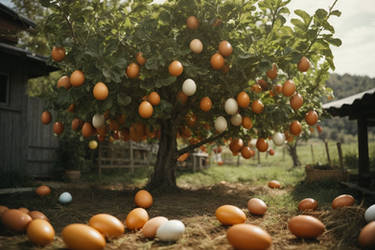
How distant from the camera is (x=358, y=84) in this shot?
4900 cm

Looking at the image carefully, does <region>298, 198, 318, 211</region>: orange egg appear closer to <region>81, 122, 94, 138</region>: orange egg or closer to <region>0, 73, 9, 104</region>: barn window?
<region>81, 122, 94, 138</region>: orange egg

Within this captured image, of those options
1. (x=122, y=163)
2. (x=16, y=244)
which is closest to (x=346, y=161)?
(x=122, y=163)

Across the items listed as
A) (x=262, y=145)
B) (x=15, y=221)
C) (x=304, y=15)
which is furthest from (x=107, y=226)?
(x=304, y=15)

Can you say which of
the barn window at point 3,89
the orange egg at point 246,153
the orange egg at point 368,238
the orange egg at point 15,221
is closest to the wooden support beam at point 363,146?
the orange egg at point 246,153

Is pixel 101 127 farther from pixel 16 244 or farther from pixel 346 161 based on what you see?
pixel 346 161

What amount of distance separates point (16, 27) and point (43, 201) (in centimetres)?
598

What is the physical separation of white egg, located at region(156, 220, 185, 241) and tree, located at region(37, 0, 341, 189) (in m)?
1.86

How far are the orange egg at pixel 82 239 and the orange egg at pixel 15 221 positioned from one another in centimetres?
88

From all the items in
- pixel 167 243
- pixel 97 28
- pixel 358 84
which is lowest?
pixel 167 243

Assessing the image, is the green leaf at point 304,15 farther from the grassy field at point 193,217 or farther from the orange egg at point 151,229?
the orange egg at point 151,229

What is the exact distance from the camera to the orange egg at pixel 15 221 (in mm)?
3088

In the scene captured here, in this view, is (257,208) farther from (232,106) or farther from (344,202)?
(232,106)

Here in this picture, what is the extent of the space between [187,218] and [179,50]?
2457 millimetres

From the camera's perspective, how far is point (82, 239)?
2484 millimetres
